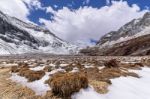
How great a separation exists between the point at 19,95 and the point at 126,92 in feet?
24.1

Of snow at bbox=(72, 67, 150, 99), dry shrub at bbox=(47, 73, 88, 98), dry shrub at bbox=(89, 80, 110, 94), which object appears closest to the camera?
dry shrub at bbox=(47, 73, 88, 98)

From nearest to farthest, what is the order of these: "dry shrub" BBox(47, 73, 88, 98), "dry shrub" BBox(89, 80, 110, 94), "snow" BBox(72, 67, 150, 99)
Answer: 1. "dry shrub" BBox(47, 73, 88, 98)
2. "snow" BBox(72, 67, 150, 99)
3. "dry shrub" BBox(89, 80, 110, 94)

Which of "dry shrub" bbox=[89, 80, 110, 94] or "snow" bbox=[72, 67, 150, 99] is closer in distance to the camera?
"snow" bbox=[72, 67, 150, 99]

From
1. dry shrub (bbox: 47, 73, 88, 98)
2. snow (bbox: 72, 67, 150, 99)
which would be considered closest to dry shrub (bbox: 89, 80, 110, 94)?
snow (bbox: 72, 67, 150, 99)

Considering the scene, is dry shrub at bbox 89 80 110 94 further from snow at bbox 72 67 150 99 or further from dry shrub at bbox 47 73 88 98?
dry shrub at bbox 47 73 88 98

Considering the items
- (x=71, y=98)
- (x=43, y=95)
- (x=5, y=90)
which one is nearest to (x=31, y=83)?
(x=5, y=90)

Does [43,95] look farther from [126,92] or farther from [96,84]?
[126,92]

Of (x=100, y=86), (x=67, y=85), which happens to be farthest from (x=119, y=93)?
(x=67, y=85)

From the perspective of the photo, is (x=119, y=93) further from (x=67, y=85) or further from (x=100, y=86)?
(x=67, y=85)

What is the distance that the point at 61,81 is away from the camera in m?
19.4

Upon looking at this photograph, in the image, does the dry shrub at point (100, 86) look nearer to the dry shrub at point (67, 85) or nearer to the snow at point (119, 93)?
the snow at point (119, 93)

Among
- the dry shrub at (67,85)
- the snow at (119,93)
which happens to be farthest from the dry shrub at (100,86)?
the dry shrub at (67,85)

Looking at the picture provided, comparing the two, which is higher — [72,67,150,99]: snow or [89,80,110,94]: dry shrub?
[89,80,110,94]: dry shrub

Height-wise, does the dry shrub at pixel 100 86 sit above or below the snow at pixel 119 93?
above
